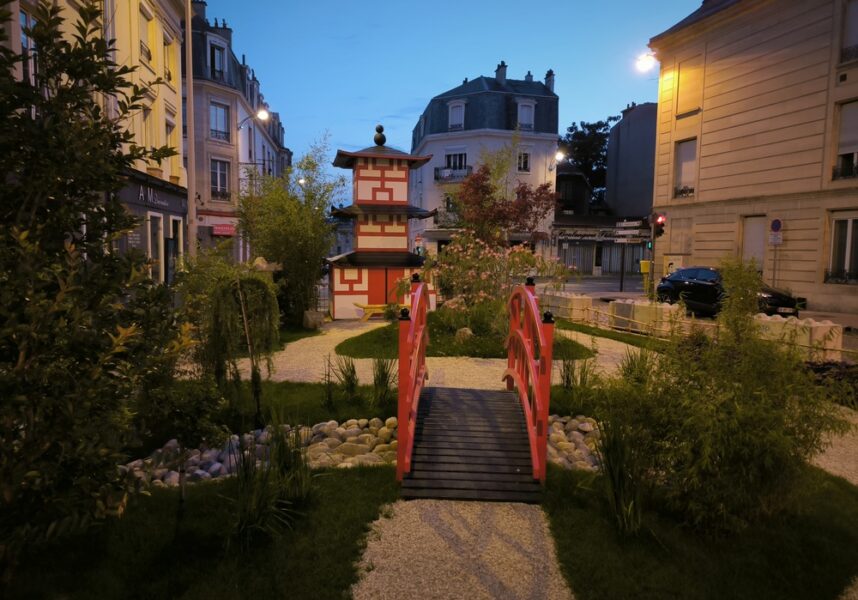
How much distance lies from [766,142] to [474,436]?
63.9ft

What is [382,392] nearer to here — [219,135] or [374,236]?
[374,236]

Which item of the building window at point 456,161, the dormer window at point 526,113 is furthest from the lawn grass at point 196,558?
the dormer window at point 526,113

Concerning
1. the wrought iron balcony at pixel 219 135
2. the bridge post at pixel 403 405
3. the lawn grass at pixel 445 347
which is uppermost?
the wrought iron balcony at pixel 219 135

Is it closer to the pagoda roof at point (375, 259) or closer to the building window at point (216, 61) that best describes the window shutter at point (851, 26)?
the pagoda roof at point (375, 259)

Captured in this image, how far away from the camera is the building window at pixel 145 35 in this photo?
16.2 metres

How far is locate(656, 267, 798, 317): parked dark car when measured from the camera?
53.2 ft

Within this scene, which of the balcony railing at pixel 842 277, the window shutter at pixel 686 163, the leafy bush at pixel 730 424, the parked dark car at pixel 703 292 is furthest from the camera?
the window shutter at pixel 686 163

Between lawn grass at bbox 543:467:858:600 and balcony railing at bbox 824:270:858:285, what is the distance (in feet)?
53.0

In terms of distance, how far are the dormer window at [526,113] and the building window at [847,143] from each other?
77.2 feet

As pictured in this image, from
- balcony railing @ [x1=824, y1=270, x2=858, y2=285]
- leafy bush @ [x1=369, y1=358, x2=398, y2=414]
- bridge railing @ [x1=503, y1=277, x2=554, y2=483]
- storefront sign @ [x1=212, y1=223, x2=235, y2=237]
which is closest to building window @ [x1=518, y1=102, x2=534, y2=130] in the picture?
storefront sign @ [x1=212, y1=223, x2=235, y2=237]

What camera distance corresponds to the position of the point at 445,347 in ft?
39.0

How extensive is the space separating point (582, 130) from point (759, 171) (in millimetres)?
30894

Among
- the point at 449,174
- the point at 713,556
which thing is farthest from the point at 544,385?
the point at 449,174

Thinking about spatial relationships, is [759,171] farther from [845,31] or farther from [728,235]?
[845,31]
